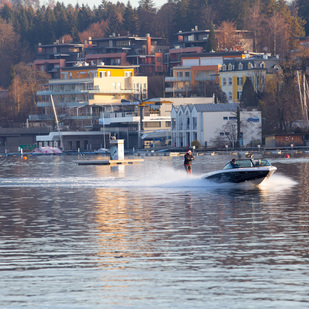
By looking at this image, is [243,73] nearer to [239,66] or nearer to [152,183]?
[239,66]

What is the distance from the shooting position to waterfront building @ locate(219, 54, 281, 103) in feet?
572

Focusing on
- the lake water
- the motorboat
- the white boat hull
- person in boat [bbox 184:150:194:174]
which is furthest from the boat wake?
the lake water

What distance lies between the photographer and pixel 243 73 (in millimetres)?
176750

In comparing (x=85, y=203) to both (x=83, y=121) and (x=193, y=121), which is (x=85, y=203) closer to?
(x=193, y=121)

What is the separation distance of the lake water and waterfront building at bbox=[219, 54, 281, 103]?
13297 centimetres

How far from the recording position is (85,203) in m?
41.1

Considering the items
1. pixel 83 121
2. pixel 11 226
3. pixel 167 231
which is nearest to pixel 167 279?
pixel 167 231

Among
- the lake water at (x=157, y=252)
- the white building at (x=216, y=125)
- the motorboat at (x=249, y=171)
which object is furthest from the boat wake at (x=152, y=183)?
the white building at (x=216, y=125)

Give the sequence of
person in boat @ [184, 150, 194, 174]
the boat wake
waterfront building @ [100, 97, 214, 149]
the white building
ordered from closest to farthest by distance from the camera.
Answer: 1. the boat wake
2. person in boat @ [184, 150, 194, 174]
3. the white building
4. waterfront building @ [100, 97, 214, 149]

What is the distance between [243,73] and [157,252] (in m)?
156

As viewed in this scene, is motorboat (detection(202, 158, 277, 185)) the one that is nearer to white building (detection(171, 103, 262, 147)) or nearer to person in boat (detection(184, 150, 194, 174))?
person in boat (detection(184, 150, 194, 174))

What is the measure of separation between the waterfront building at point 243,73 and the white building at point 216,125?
21.4m

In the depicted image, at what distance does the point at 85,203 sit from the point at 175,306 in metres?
24.9

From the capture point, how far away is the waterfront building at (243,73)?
174250 millimetres
